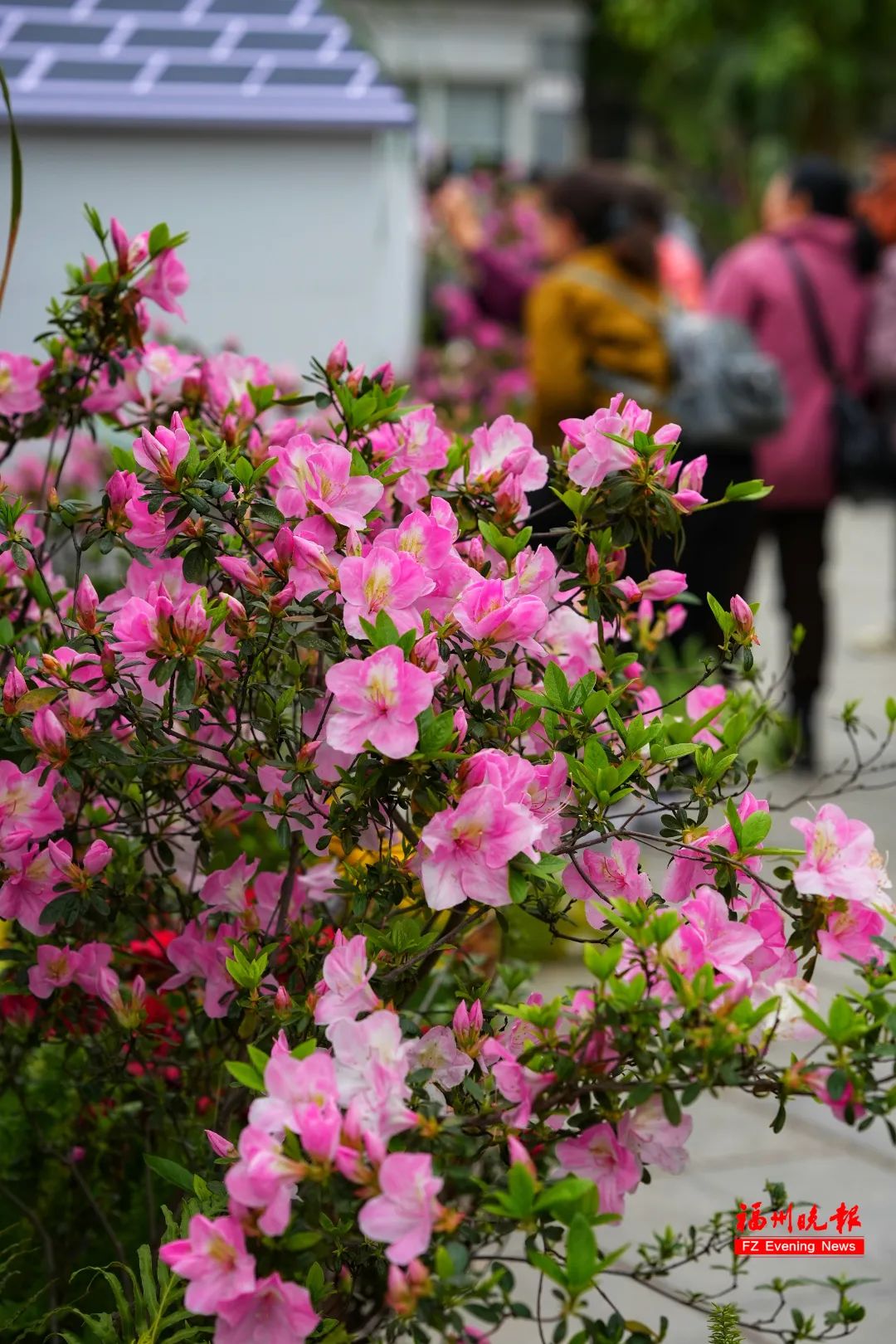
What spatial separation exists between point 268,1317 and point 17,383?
4.18ft

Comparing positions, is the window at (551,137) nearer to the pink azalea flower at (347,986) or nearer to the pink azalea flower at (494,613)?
the pink azalea flower at (494,613)

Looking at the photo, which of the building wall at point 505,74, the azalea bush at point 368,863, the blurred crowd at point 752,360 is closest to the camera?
the azalea bush at point 368,863

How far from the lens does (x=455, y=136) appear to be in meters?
22.8

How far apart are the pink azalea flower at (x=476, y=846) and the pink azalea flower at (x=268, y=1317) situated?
1.12ft

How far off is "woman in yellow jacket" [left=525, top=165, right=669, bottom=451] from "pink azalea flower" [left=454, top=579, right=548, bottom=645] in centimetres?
414

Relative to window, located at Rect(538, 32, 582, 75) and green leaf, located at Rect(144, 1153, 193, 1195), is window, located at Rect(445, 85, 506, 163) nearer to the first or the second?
window, located at Rect(538, 32, 582, 75)

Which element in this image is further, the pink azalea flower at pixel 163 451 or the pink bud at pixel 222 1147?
the pink azalea flower at pixel 163 451

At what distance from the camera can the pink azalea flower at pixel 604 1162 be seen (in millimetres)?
1541

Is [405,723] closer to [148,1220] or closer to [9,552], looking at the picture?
[9,552]

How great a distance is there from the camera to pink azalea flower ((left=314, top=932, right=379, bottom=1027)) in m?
1.57

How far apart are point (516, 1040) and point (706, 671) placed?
441mm

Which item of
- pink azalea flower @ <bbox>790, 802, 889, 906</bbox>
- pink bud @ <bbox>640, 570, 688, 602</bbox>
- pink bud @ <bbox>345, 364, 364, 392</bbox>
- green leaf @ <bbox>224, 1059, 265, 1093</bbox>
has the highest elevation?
pink bud @ <bbox>345, 364, 364, 392</bbox>

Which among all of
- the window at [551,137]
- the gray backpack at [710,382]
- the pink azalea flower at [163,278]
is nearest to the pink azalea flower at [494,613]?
the pink azalea flower at [163,278]

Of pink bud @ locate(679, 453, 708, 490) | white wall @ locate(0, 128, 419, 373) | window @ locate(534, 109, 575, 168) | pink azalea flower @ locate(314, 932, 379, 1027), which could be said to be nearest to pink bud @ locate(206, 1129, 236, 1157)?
pink azalea flower @ locate(314, 932, 379, 1027)
